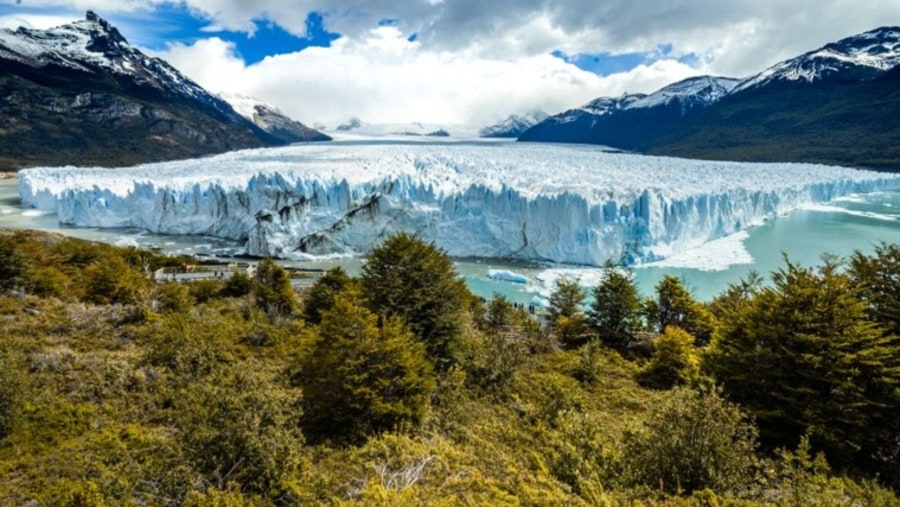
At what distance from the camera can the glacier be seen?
25672 millimetres

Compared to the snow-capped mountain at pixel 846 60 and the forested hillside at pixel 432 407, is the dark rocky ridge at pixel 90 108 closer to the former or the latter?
the forested hillside at pixel 432 407

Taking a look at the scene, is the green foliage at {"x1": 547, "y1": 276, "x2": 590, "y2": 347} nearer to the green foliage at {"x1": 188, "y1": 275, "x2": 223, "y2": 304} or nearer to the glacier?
the glacier

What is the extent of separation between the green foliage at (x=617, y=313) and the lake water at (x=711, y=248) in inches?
234

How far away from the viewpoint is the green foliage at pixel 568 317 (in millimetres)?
15078

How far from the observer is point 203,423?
5367 millimetres

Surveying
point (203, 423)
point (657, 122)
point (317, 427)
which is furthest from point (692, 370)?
point (657, 122)

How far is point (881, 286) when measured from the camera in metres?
7.80

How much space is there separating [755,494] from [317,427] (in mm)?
5978

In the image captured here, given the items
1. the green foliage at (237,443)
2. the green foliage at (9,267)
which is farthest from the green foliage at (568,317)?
the green foliage at (9,267)

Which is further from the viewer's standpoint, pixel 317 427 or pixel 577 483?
pixel 317 427

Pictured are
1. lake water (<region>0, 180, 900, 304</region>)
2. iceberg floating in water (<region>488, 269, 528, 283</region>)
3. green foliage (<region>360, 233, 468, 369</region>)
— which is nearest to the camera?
green foliage (<region>360, 233, 468, 369</region>)

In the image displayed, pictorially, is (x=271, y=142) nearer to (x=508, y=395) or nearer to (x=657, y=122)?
(x=657, y=122)

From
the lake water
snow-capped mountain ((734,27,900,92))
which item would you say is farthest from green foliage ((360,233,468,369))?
snow-capped mountain ((734,27,900,92))

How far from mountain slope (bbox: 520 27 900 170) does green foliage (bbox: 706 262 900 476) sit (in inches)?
3032
